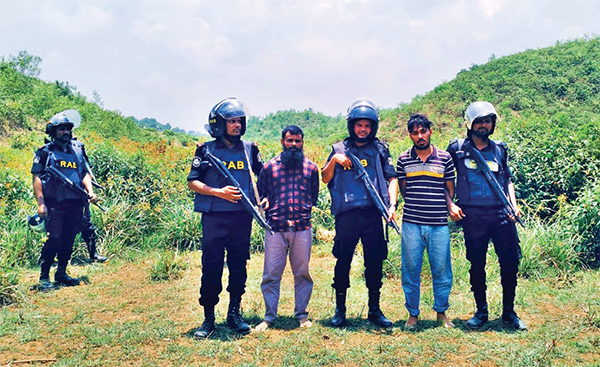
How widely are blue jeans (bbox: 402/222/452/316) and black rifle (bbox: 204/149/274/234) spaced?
121 centimetres

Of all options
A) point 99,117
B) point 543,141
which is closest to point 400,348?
point 543,141

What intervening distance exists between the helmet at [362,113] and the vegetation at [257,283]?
1.75 metres

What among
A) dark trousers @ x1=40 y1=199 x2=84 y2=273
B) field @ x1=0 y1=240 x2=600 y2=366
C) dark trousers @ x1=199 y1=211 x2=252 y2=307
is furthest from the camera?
dark trousers @ x1=40 y1=199 x2=84 y2=273

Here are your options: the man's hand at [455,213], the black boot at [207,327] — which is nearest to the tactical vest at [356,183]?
the man's hand at [455,213]

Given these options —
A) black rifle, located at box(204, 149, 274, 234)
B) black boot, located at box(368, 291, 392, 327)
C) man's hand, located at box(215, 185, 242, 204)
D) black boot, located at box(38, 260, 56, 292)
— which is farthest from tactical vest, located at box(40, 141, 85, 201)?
black boot, located at box(368, 291, 392, 327)

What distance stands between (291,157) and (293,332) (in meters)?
1.50

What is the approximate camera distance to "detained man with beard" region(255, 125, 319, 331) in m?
3.78

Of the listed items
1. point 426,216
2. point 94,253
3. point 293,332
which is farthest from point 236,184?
point 94,253

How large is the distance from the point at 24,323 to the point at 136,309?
3.27 feet

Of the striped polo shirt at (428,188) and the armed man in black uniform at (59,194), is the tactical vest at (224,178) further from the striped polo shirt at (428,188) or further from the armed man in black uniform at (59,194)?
Answer: the armed man in black uniform at (59,194)

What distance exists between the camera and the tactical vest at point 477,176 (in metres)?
3.72

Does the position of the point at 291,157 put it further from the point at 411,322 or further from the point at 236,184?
the point at 411,322

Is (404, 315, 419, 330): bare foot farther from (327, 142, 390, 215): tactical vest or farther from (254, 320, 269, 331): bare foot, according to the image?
(254, 320, 269, 331): bare foot

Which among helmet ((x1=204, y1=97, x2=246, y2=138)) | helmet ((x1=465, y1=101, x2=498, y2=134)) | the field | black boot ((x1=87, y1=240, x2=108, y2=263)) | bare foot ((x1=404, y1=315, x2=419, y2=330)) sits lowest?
the field
